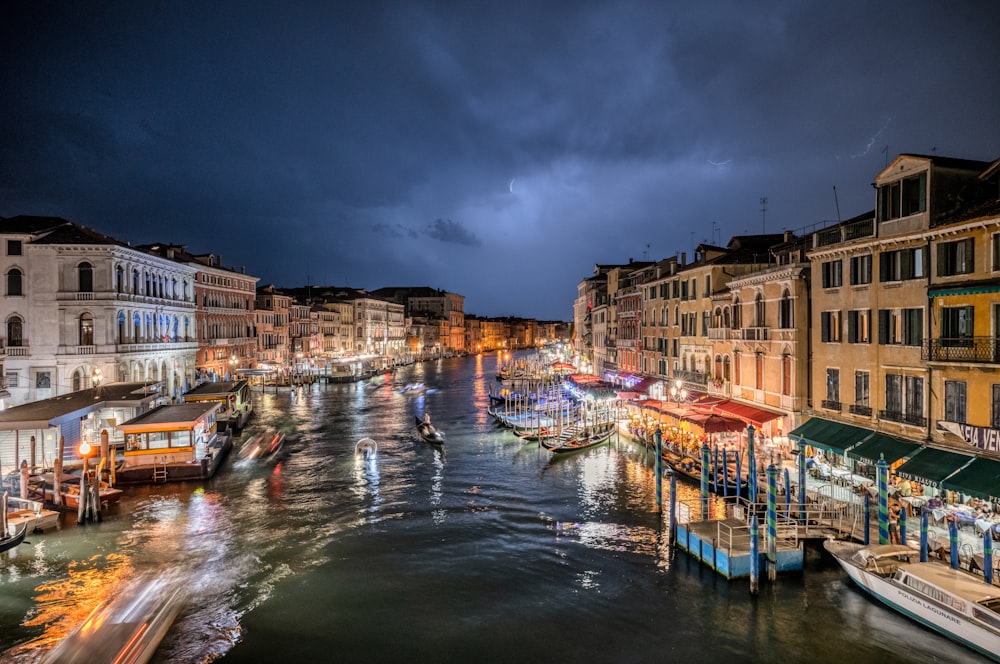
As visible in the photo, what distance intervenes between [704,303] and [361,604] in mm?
25524

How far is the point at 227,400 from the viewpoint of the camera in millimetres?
42938

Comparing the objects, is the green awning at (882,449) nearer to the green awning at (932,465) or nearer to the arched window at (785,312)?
the green awning at (932,465)

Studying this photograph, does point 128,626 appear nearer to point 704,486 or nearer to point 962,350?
point 704,486

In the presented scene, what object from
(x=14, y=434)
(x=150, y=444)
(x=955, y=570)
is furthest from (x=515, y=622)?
(x=14, y=434)

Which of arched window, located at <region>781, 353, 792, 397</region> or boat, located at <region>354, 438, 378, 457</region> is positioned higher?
arched window, located at <region>781, 353, 792, 397</region>

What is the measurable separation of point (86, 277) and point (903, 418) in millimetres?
43692

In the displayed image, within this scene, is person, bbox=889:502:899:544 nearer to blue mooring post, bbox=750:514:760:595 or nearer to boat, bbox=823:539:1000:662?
boat, bbox=823:539:1000:662

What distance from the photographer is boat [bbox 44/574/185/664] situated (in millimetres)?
13117

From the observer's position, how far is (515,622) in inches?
605

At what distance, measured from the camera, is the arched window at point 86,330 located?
38312 millimetres

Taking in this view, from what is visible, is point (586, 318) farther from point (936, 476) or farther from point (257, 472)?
point (936, 476)

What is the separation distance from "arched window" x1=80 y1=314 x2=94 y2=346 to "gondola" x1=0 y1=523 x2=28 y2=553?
2283cm

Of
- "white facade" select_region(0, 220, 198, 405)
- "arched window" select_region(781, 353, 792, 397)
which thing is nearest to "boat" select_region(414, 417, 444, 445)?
"arched window" select_region(781, 353, 792, 397)

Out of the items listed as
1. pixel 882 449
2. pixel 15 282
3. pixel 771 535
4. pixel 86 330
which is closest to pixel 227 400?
pixel 86 330
